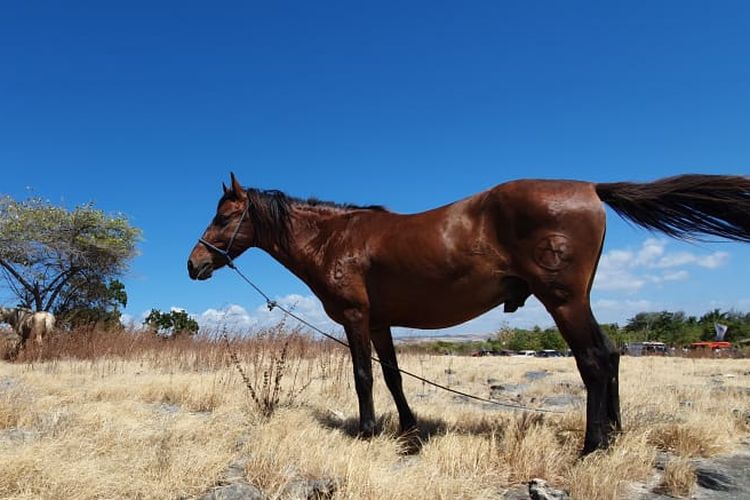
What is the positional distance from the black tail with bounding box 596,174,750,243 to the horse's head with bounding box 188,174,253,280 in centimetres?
337

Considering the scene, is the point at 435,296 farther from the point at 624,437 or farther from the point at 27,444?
the point at 27,444

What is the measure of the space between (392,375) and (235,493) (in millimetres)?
Answer: 2257

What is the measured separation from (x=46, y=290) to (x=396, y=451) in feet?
75.1

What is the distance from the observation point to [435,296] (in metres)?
4.54

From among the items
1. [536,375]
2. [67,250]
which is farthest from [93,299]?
[536,375]

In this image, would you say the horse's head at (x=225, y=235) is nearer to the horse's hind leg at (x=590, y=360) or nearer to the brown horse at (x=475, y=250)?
the brown horse at (x=475, y=250)

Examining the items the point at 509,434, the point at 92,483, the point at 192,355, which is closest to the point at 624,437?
the point at 509,434

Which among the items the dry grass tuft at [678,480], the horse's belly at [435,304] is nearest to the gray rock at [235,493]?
the horse's belly at [435,304]

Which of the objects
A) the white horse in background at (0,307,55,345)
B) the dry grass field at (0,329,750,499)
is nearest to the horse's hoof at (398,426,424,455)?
the dry grass field at (0,329,750,499)

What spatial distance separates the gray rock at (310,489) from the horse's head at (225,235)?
9.24 feet

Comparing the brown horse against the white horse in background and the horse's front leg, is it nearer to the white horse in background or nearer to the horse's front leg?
the horse's front leg

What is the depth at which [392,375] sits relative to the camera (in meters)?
5.14

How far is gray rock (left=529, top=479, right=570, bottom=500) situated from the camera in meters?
3.20

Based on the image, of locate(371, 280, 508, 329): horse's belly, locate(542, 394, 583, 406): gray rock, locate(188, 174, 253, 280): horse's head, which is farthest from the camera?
locate(542, 394, 583, 406): gray rock
